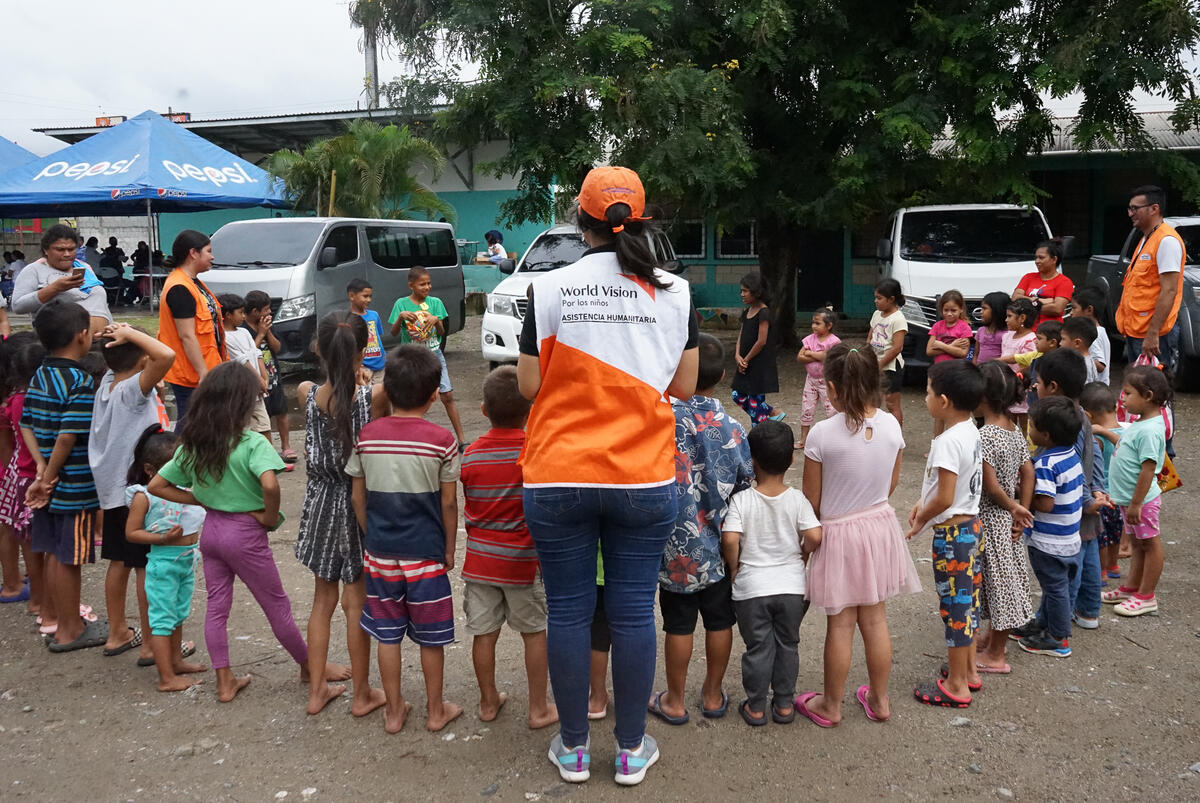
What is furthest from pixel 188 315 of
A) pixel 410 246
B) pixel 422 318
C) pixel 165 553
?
pixel 410 246

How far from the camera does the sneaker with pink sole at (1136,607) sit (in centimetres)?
459

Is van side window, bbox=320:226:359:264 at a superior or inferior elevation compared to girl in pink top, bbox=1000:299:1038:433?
superior

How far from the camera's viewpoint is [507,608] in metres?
3.54

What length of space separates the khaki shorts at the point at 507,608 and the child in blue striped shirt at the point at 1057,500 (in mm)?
2124

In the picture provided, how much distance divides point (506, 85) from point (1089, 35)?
252 inches

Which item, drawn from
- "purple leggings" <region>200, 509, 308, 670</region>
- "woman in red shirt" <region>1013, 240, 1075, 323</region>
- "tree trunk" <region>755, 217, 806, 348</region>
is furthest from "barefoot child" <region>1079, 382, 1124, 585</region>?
"tree trunk" <region>755, 217, 806, 348</region>

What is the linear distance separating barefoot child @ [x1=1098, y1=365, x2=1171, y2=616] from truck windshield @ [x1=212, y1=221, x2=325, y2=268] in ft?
30.4

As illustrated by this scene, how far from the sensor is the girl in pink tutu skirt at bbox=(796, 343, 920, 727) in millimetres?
3498

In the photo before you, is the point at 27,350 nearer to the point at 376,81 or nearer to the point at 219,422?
the point at 219,422

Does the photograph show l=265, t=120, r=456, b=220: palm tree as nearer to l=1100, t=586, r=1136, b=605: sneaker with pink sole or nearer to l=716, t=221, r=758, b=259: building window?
l=716, t=221, r=758, b=259: building window

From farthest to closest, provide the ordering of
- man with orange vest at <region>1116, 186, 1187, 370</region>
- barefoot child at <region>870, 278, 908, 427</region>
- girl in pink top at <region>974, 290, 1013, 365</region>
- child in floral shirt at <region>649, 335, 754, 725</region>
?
barefoot child at <region>870, 278, 908, 427</region> → girl in pink top at <region>974, 290, 1013, 365</region> → man with orange vest at <region>1116, 186, 1187, 370</region> → child in floral shirt at <region>649, 335, 754, 725</region>

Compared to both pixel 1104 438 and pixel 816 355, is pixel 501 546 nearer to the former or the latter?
pixel 1104 438

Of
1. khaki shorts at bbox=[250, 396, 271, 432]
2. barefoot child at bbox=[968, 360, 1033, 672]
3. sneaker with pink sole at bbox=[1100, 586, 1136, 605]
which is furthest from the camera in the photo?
khaki shorts at bbox=[250, 396, 271, 432]

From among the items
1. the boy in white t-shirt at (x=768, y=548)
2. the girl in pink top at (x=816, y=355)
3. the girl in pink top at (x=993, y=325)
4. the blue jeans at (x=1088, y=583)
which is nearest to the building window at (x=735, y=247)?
the girl in pink top at (x=816, y=355)
